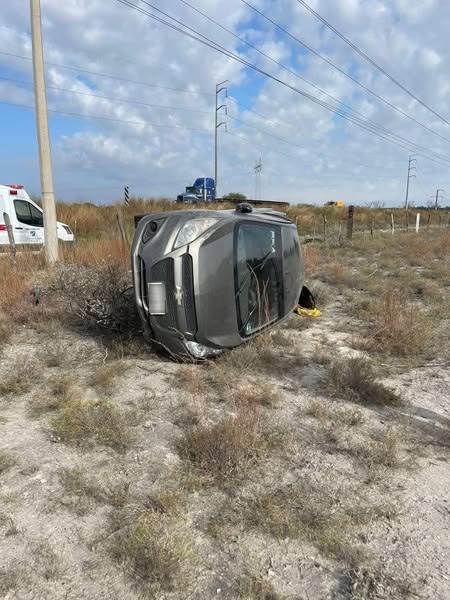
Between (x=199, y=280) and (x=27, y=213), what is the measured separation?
11341 mm

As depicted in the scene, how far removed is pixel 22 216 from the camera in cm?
1405

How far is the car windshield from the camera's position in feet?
16.6

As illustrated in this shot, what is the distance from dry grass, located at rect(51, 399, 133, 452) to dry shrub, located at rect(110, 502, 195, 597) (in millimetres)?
838

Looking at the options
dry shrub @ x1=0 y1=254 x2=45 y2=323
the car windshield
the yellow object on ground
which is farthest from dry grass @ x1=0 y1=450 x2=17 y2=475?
the yellow object on ground

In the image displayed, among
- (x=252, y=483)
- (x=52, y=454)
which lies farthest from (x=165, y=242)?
(x=252, y=483)

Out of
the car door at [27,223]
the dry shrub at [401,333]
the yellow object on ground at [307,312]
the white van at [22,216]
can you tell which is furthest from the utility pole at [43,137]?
the dry shrub at [401,333]

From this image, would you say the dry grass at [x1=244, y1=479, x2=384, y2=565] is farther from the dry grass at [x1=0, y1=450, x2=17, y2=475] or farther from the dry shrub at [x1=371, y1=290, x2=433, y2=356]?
the dry shrub at [x1=371, y1=290, x2=433, y2=356]

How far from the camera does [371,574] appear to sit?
2338mm

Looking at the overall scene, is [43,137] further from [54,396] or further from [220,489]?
[220,489]

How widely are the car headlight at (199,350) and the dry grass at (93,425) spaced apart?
111 centimetres

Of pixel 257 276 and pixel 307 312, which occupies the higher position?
pixel 257 276

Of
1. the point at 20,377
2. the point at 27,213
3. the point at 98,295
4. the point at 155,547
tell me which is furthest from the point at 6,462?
the point at 27,213

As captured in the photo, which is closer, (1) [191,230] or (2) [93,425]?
(2) [93,425]

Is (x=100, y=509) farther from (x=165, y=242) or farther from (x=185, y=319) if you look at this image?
(x=165, y=242)
